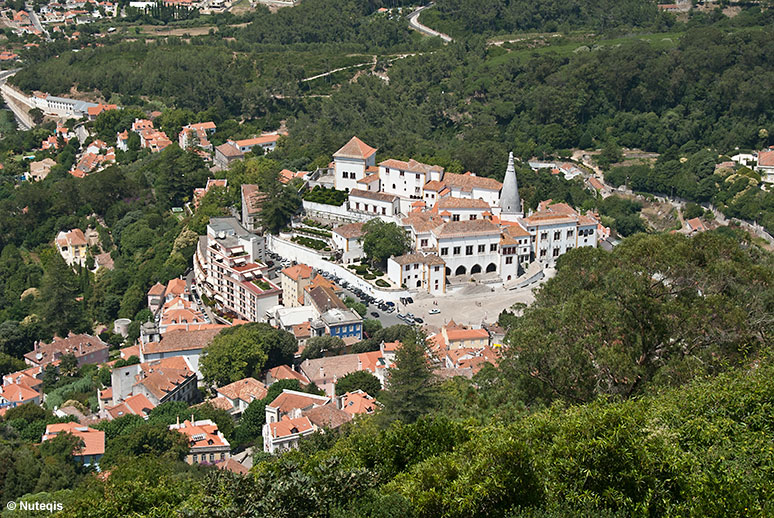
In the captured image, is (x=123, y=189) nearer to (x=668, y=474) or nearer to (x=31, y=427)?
(x=31, y=427)

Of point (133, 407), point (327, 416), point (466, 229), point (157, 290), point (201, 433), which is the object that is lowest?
point (157, 290)

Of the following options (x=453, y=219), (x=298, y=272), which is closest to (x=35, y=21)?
(x=298, y=272)

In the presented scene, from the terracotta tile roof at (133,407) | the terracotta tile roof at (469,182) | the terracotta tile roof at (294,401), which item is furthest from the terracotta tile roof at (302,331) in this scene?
the terracotta tile roof at (469,182)

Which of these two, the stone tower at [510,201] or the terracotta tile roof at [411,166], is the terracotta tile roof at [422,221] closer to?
the terracotta tile roof at [411,166]

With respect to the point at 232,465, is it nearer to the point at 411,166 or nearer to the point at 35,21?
the point at 411,166

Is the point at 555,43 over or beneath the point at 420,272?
over
